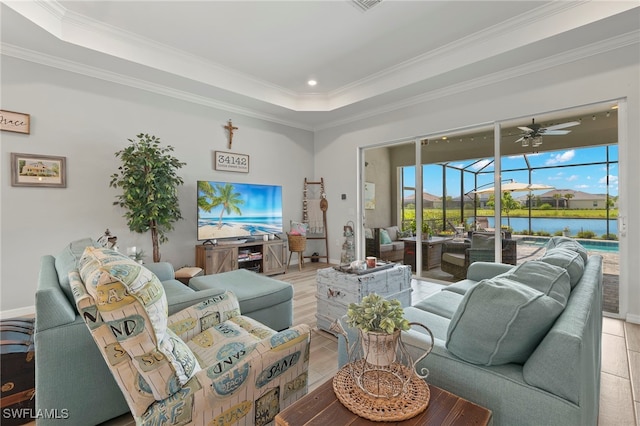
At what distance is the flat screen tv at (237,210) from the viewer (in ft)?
14.4

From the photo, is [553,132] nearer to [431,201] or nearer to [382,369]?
[431,201]

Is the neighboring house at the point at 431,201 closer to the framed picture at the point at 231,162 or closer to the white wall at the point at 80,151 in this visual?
the framed picture at the point at 231,162

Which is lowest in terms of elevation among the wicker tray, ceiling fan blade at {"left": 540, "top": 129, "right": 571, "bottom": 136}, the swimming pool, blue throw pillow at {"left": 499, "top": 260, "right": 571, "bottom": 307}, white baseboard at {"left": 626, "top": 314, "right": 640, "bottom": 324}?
white baseboard at {"left": 626, "top": 314, "right": 640, "bottom": 324}

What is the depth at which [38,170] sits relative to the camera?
3252mm

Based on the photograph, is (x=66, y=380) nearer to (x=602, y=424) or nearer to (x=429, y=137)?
(x=602, y=424)

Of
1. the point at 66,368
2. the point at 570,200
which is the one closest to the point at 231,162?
the point at 66,368

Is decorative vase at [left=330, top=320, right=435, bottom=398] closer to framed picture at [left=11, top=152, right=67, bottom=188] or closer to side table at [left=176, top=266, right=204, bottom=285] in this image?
side table at [left=176, top=266, right=204, bottom=285]

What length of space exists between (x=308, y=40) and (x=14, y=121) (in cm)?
335

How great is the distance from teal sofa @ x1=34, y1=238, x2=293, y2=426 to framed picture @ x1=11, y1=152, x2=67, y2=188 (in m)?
2.41

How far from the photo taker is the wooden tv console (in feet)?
13.9

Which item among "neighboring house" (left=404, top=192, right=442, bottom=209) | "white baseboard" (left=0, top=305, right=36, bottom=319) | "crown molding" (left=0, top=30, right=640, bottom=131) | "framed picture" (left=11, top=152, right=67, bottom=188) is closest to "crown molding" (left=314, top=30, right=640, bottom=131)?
"crown molding" (left=0, top=30, right=640, bottom=131)

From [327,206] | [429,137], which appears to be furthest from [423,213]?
[327,206]

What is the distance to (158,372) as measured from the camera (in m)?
1.01

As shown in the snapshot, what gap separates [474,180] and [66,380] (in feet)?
15.2
